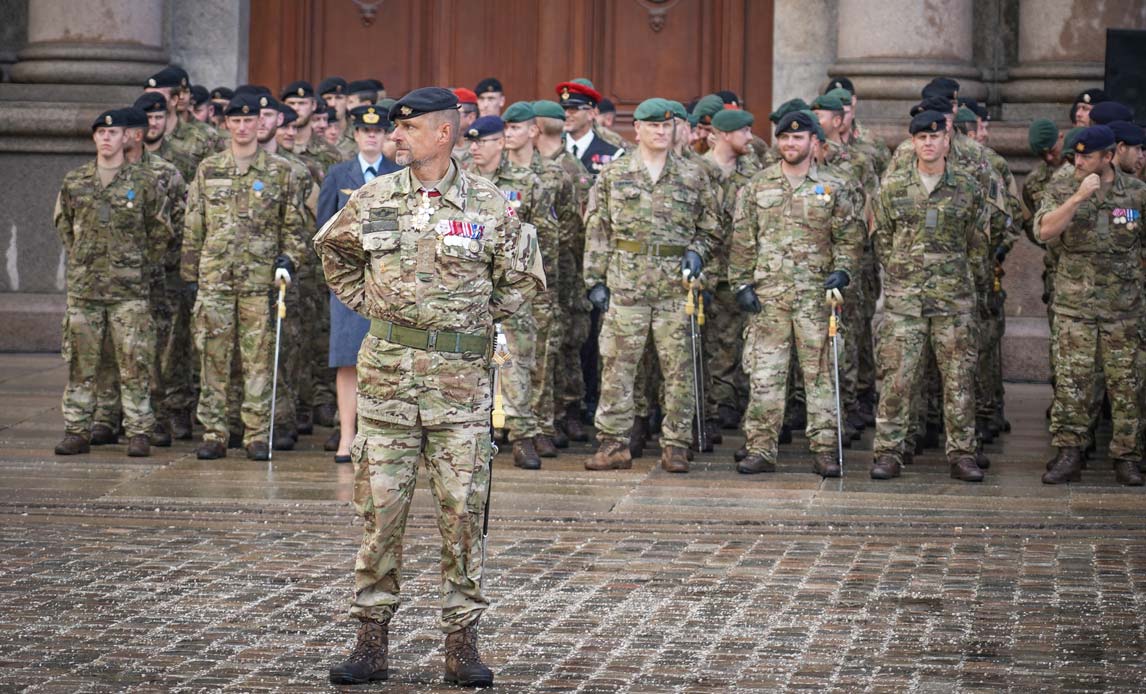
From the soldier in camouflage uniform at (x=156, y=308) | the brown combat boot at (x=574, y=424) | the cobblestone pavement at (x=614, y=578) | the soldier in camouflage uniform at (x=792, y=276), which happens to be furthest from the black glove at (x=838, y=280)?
the soldier in camouflage uniform at (x=156, y=308)

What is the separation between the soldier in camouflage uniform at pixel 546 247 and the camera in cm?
1302

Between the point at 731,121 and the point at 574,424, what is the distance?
7.98 feet

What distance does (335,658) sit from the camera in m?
7.57

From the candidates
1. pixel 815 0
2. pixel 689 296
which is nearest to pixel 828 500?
pixel 689 296

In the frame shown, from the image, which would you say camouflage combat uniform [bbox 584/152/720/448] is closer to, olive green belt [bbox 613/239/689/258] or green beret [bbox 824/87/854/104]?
olive green belt [bbox 613/239/689/258]

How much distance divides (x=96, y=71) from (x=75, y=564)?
941 centimetres

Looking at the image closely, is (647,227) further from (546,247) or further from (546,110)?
(546,110)

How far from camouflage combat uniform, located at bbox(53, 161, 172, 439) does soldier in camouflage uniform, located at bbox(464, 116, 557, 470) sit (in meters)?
2.20

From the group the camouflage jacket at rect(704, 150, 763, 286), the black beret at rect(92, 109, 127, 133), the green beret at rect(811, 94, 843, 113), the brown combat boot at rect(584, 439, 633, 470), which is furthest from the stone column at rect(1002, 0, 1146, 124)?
the black beret at rect(92, 109, 127, 133)

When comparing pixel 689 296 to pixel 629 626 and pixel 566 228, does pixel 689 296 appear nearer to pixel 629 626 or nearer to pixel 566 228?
pixel 566 228

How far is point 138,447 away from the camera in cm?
1270

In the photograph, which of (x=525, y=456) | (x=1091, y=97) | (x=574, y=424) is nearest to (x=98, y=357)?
(x=525, y=456)

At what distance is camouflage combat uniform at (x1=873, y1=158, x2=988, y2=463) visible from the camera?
12.1 m

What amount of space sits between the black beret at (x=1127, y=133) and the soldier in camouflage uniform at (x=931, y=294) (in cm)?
107
